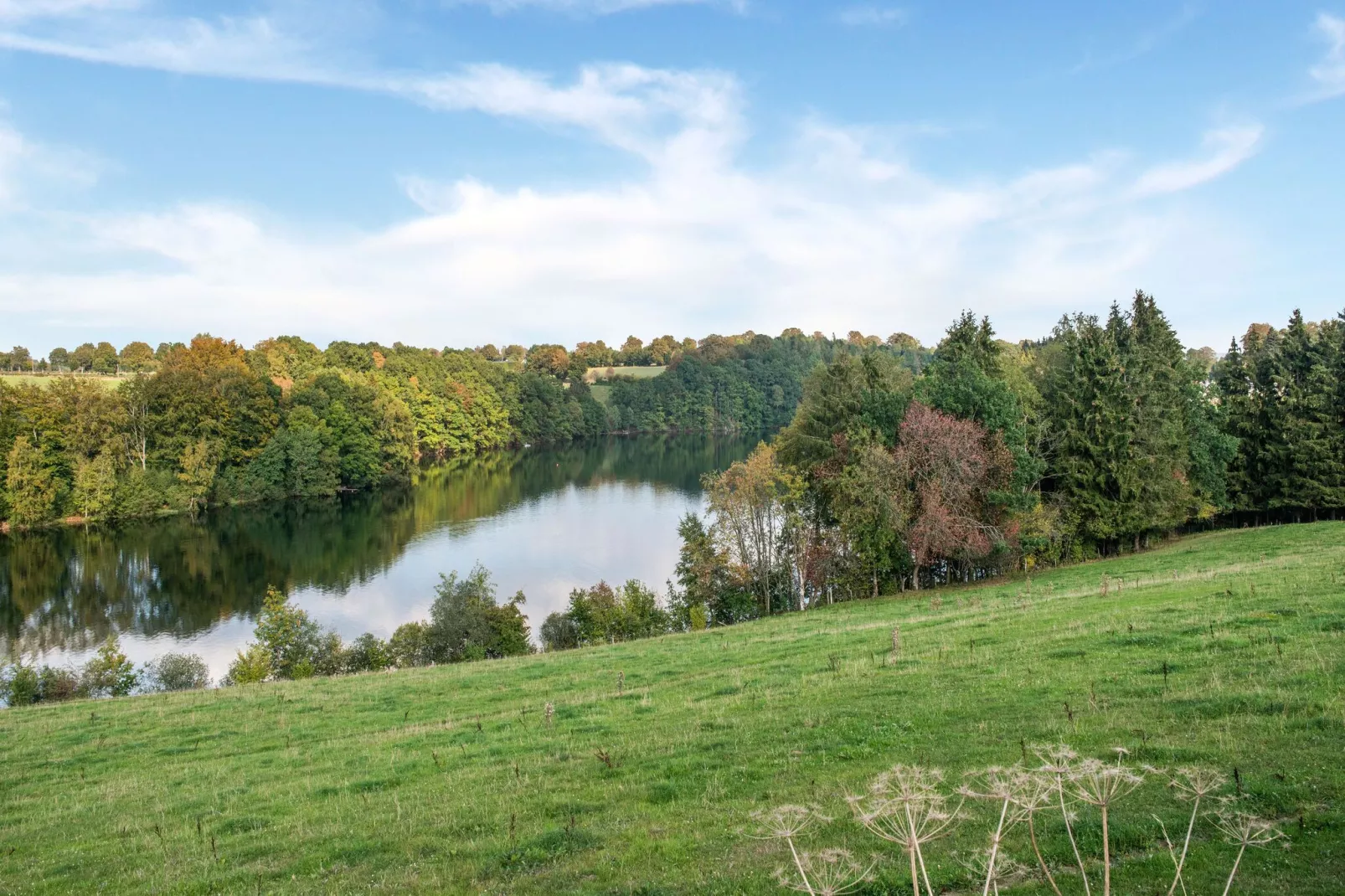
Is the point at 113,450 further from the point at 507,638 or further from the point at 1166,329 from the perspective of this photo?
the point at 1166,329

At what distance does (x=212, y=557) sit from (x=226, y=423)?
34322 mm

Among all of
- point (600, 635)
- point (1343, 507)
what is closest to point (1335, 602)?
point (600, 635)

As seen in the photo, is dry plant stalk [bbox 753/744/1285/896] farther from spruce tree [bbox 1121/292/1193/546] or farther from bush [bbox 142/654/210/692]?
spruce tree [bbox 1121/292/1193/546]

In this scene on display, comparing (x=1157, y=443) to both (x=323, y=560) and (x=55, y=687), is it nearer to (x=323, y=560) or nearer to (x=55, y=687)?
(x=55, y=687)

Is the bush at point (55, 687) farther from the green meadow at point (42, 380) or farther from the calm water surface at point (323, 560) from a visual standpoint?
the green meadow at point (42, 380)

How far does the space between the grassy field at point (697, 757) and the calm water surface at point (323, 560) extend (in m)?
23.2

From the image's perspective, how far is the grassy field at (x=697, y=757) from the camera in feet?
24.3

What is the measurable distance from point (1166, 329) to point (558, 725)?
46915mm

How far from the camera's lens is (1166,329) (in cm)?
4594

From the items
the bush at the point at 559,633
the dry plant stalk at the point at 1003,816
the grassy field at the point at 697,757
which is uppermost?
the dry plant stalk at the point at 1003,816

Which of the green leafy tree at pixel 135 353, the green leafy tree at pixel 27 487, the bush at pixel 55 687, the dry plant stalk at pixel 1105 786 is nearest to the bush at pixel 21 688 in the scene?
the bush at pixel 55 687

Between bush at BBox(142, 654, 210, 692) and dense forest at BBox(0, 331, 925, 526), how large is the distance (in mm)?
37487

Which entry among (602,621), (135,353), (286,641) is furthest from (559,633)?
(135,353)

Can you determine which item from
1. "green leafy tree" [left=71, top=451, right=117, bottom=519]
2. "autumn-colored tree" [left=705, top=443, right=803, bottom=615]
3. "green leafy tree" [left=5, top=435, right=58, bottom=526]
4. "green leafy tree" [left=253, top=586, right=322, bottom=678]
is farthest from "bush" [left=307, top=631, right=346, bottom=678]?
"green leafy tree" [left=5, top=435, right=58, bottom=526]
